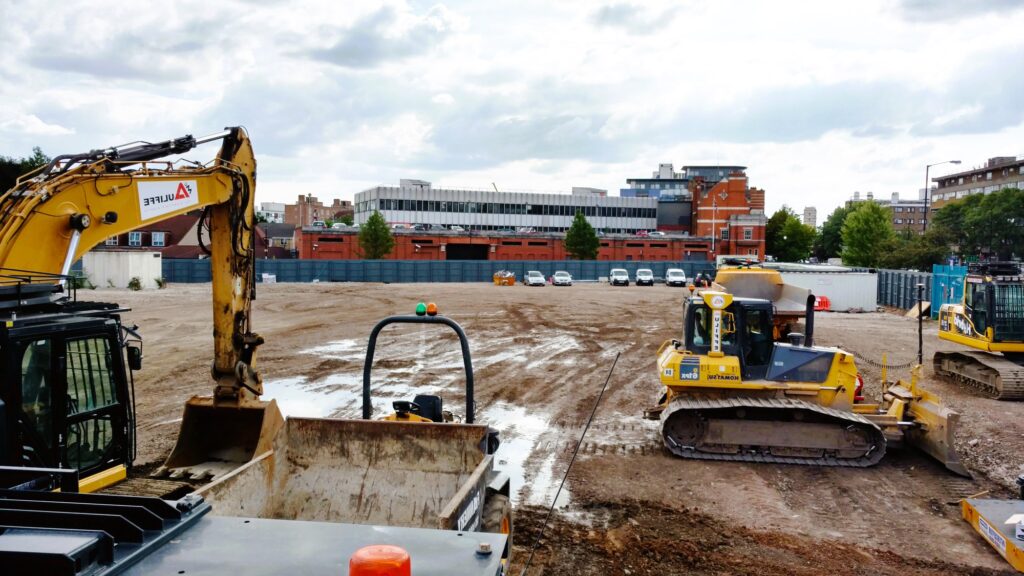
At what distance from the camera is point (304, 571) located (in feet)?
8.63

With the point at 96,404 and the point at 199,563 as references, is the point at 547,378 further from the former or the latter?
the point at 199,563

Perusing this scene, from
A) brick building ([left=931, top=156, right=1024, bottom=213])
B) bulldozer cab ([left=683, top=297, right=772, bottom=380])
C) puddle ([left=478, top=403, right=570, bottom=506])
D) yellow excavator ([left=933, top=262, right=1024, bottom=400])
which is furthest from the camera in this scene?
brick building ([left=931, top=156, right=1024, bottom=213])

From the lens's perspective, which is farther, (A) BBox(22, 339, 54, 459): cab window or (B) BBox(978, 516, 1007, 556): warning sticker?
(B) BBox(978, 516, 1007, 556): warning sticker

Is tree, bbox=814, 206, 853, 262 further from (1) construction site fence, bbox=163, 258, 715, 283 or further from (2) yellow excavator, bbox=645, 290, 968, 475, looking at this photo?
(2) yellow excavator, bbox=645, 290, 968, 475

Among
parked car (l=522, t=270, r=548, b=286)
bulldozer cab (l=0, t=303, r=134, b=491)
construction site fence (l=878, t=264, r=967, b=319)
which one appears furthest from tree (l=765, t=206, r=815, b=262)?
bulldozer cab (l=0, t=303, r=134, b=491)

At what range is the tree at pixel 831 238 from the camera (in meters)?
108

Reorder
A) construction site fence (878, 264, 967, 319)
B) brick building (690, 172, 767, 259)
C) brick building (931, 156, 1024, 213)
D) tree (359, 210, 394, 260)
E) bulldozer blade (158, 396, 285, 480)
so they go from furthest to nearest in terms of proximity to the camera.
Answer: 1. brick building (931, 156, 1024, 213)
2. brick building (690, 172, 767, 259)
3. tree (359, 210, 394, 260)
4. construction site fence (878, 264, 967, 319)
5. bulldozer blade (158, 396, 285, 480)

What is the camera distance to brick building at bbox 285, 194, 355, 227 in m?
132

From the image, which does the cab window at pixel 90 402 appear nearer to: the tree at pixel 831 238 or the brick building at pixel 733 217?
the brick building at pixel 733 217

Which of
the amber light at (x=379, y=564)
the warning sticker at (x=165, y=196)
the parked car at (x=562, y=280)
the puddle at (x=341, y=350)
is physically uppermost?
the warning sticker at (x=165, y=196)

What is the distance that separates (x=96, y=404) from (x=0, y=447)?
43.5 inches

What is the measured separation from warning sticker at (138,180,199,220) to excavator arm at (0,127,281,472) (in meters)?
0.01

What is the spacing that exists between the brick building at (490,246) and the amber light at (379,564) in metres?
73.5

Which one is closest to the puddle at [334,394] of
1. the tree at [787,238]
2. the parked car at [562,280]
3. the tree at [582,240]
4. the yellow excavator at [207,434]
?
the yellow excavator at [207,434]
